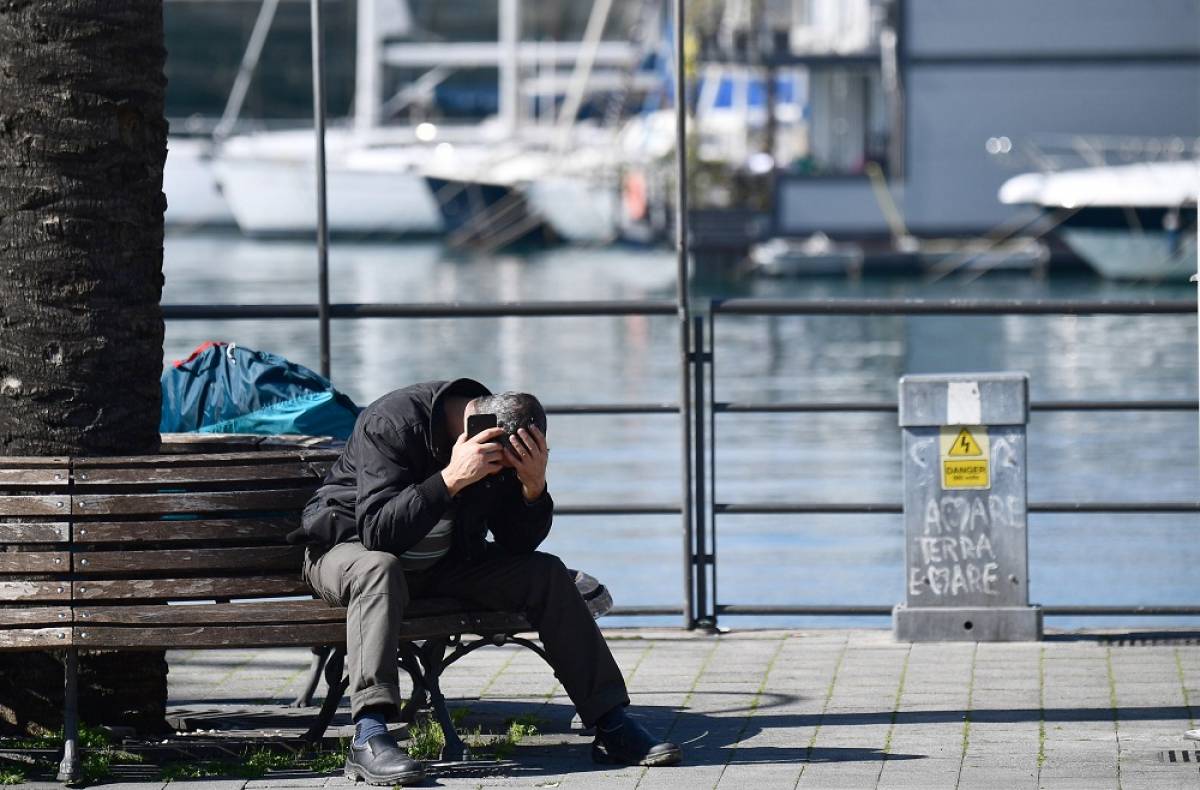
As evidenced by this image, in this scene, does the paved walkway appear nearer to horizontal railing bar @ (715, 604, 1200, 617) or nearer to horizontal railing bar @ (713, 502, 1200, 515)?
horizontal railing bar @ (715, 604, 1200, 617)

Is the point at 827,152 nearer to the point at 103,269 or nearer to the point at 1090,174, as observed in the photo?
the point at 1090,174

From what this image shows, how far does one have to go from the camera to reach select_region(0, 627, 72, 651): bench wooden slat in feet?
17.4

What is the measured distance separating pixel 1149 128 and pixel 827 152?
26.4 ft

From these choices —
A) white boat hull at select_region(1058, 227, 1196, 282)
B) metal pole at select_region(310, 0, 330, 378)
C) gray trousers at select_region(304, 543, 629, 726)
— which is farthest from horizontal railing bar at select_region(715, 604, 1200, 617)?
white boat hull at select_region(1058, 227, 1196, 282)

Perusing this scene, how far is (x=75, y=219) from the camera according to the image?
548 cm

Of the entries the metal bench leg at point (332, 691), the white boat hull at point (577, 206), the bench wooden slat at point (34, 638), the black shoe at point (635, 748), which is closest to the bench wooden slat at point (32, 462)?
the bench wooden slat at point (34, 638)

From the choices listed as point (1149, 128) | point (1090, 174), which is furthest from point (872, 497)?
point (1149, 128)

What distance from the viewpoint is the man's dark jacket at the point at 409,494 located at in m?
5.26

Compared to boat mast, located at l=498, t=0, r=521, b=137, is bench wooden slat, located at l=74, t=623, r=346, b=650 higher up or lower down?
lower down

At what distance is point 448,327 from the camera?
36750mm

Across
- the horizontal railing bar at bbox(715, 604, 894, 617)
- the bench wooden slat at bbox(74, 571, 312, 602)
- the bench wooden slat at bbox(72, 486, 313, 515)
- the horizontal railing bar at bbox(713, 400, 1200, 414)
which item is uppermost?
the horizontal railing bar at bbox(713, 400, 1200, 414)

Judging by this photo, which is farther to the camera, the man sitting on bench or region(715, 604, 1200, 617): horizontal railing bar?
region(715, 604, 1200, 617): horizontal railing bar

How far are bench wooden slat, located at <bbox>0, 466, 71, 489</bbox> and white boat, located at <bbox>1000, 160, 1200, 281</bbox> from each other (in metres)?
39.4

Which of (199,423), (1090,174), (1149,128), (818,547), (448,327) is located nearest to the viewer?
(199,423)
